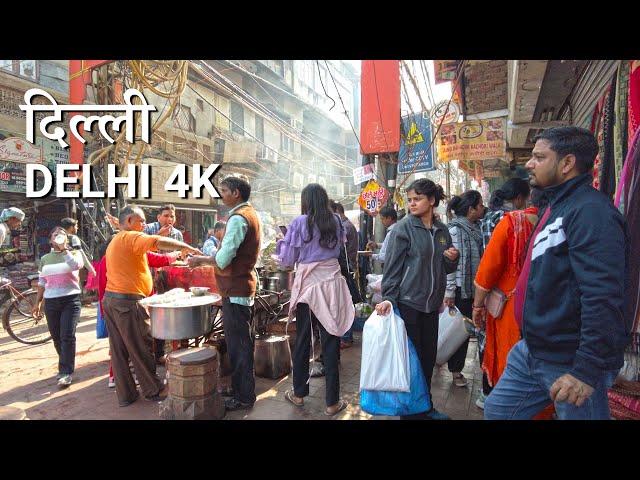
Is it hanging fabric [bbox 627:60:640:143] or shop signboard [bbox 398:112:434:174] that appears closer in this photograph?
hanging fabric [bbox 627:60:640:143]

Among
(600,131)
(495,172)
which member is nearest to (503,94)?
(600,131)

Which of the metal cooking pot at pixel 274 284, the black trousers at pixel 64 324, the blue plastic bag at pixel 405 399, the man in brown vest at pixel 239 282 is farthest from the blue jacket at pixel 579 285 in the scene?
the black trousers at pixel 64 324

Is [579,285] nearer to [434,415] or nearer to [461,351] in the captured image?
[434,415]

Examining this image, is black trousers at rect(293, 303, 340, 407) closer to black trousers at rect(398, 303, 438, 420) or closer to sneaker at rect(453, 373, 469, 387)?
black trousers at rect(398, 303, 438, 420)

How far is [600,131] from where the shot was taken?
4297mm

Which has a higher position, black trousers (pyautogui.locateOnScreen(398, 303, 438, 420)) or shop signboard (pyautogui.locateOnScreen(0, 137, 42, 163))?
shop signboard (pyautogui.locateOnScreen(0, 137, 42, 163))

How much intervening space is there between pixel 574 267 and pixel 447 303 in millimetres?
2481

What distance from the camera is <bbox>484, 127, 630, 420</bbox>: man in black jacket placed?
164 centimetres

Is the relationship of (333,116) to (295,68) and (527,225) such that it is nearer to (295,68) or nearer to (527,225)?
(295,68)

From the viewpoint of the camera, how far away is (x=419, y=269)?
317 centimetres

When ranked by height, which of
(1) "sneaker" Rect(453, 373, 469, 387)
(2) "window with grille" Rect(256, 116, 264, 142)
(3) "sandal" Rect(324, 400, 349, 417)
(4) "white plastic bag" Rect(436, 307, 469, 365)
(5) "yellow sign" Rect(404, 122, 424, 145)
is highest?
(2) "window with grille" Rect(256, 116, 264, 142)

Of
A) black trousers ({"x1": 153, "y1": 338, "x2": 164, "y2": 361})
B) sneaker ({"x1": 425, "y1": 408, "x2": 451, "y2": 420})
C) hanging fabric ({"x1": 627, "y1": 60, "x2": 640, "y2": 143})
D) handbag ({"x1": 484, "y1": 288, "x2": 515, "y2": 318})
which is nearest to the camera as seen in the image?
handbag ({"x1": 484, "y1": 288, "x2": 515, "y2": 318})

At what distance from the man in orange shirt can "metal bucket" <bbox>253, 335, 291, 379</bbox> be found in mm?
1147

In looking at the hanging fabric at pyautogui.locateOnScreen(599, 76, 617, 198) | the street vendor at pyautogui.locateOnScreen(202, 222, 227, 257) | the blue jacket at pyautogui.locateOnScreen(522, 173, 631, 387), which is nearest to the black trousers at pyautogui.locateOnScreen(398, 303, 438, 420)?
the blue jacket at pyautogui.locateOnScreen(522, 173, 631, 387)
